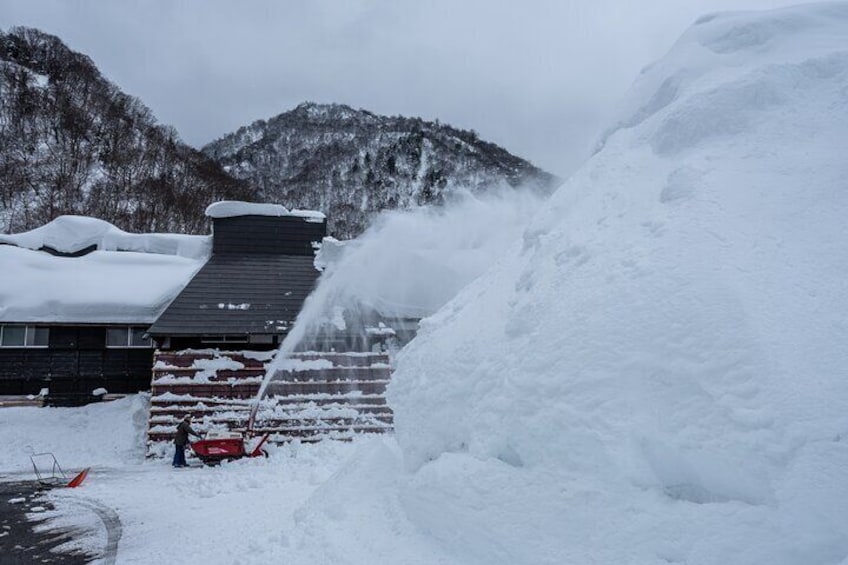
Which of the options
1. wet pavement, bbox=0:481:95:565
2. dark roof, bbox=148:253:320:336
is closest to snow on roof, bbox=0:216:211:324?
dark roof, bbox=148:253:320:336

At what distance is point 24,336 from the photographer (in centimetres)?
1827

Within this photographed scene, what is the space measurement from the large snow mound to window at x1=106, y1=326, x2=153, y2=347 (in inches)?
602

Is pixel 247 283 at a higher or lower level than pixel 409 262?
lower

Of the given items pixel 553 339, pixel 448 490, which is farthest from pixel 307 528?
pixel 553 339

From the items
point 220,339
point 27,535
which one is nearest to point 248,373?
point 220,339

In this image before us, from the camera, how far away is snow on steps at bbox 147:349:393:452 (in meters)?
15.9

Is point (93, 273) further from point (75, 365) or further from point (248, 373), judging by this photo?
point (248, 373)

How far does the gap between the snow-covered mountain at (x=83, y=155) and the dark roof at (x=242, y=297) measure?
102 feet

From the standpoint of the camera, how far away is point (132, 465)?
48.1 ft

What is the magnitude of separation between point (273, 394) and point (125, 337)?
21.8 ft

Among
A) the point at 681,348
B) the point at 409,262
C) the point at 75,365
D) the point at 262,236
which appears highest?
the point at 262,236

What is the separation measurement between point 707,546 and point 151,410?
1560 centimetres

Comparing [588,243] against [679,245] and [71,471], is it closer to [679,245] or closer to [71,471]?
[679,245]

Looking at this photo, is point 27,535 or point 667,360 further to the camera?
point 27,535
